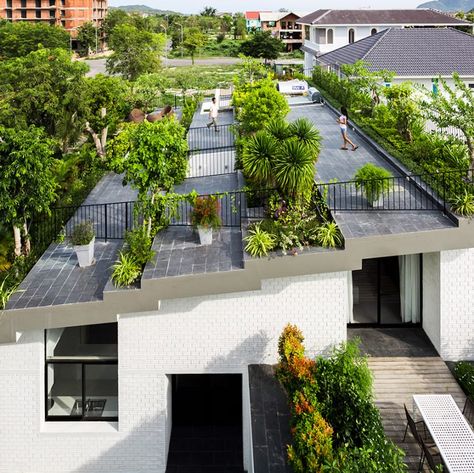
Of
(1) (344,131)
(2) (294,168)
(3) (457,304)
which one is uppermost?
(1) (344,131)

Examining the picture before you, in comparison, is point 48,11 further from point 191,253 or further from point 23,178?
point 191,253

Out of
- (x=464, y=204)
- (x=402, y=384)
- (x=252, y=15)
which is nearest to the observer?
(x=402, y=384)

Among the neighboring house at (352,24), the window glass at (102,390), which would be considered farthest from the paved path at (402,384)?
the neighboring house at (352,24)

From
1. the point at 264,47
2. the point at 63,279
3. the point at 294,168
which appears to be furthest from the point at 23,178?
the point at 264,47

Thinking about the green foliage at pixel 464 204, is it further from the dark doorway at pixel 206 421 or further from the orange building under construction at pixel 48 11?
the orange building under construction at pixel 48 11

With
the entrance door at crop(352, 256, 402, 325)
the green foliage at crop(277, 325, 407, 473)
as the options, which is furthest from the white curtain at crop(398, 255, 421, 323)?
the green foliage at crop(277, 325, 407, 473)

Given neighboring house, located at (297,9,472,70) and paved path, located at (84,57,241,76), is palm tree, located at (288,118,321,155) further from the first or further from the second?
paved path, located at (84,57,241,76)

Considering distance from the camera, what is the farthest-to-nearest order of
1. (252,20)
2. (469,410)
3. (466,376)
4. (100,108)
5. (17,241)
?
(252,20) < (100,108) < (17,241) < (466,376) < (469,410)

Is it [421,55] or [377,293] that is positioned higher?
[421,55]

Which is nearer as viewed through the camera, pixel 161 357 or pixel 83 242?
pixel 161 357
